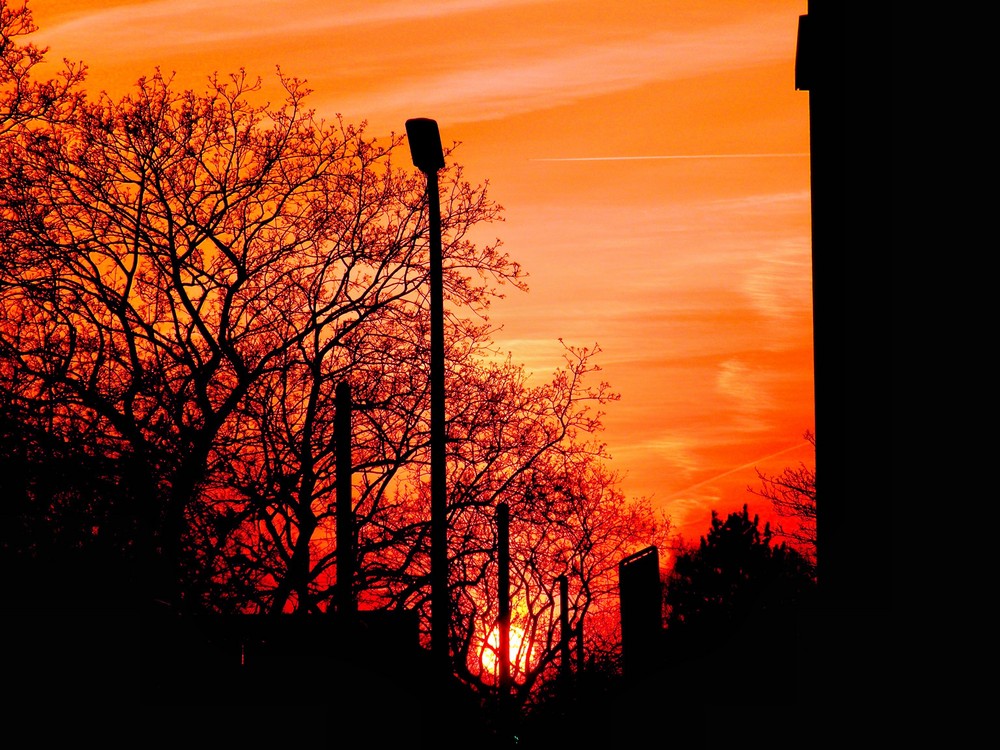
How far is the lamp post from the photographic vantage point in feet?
45.1

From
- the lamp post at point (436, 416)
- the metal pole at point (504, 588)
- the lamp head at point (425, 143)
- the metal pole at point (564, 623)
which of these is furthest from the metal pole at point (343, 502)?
the metal pole at point (564, 623)

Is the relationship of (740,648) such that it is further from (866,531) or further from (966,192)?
(966,192)

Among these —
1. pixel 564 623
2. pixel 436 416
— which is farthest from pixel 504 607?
pixel 436 416

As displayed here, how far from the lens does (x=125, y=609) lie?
38.0ft

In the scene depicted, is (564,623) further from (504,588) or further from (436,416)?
(436,416)

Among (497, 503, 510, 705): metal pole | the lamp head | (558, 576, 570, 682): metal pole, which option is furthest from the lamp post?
(558, 576, 570, 682): metal pole

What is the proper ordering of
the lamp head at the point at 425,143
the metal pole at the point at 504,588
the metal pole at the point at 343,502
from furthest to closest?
the metal pole at the point at 504,588 → the metal pole at the point at 343,502 → the lamp head at the point at 425,143

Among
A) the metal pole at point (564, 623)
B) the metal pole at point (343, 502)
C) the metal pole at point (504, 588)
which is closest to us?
the metal pole at point (343, 502)

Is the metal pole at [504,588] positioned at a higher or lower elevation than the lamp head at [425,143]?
lower

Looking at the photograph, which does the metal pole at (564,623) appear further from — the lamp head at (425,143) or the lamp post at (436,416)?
the lamp head at (425,143)

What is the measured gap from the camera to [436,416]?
14102 mm

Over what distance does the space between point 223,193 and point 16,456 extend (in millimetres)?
5865

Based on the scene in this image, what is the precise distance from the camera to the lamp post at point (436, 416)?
45.1ft

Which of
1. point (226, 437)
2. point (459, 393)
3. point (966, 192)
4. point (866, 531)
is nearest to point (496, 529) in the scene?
point (459, 393)
